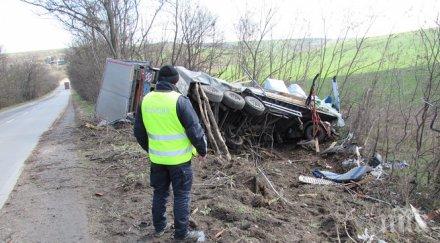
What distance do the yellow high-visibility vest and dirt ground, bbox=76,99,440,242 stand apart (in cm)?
96

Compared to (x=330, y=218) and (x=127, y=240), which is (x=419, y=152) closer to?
(x=330, y=218)

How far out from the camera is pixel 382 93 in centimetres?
1032

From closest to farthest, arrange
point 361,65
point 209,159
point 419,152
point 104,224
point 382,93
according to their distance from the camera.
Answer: point 104,224, point 419,152, point 209,159, point 382,93, point 361,65

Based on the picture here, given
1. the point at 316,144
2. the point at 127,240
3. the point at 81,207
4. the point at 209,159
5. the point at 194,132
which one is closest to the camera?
the point at 194,132

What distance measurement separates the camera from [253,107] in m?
11.2

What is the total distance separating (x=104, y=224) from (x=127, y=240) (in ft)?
2.38

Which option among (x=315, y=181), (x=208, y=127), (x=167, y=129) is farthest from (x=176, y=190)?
(x=208, y=127)

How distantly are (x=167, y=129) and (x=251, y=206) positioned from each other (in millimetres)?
1970

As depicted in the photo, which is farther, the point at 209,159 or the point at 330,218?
the point at 209,159

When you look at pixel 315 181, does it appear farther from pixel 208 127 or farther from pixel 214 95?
pixel 214 95

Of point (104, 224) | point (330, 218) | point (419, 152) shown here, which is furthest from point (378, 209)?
point (104, 224)

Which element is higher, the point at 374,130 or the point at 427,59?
the point at 427,59

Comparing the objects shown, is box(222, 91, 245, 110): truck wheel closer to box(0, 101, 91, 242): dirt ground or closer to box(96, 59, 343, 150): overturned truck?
box(96, 59, 343, 150): overturned truck

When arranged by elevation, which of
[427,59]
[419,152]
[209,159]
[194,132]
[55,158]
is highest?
[427,59]
